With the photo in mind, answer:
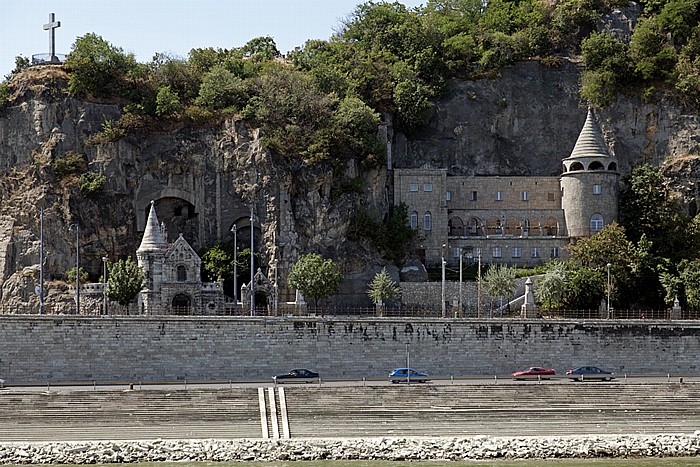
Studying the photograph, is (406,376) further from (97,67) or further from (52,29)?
(52,29)

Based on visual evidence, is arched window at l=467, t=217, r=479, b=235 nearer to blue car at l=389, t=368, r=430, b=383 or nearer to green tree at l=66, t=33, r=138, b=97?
blue car at l=389, t=368, r=430, b=383

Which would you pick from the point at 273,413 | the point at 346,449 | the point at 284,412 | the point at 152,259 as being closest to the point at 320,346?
the point at 284,412

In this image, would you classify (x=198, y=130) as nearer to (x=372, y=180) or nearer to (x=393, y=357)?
(x=372, y=180)

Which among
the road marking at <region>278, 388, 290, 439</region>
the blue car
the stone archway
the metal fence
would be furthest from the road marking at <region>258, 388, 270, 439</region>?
the stone archway

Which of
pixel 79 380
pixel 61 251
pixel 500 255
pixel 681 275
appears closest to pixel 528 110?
pixel 500 255

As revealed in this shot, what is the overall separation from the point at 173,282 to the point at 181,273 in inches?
37.9

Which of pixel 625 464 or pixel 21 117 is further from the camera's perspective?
pixel 21 117

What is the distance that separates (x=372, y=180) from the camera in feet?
264

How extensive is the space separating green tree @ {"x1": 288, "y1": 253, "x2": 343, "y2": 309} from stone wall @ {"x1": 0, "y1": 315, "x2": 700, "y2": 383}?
6.85 m

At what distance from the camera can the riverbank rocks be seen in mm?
47688

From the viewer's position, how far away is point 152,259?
72500 millimetres

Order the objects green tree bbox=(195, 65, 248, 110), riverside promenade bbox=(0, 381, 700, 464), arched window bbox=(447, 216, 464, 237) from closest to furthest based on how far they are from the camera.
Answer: riverside promenade bbox=(0, 381, 700, 464)
green tree bbox=(195, 65, 248, 110)
arched window bbox=(447, 216, 464, 237)

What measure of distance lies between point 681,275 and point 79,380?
3814 cm

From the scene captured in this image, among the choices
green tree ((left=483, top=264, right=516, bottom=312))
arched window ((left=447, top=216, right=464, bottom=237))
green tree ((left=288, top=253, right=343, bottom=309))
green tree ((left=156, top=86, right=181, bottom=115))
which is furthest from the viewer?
arched window ((left=447, top=216, right=464, bottom=237))
